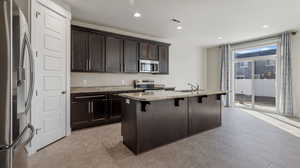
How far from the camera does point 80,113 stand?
3.21m

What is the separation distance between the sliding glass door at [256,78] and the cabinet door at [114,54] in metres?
4.98

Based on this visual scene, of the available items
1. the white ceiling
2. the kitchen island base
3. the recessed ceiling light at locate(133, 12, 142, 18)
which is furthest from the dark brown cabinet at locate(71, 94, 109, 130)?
the recessed ceiling light at locate(133, 12, 142, 18)

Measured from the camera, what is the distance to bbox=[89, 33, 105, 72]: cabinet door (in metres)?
3.59

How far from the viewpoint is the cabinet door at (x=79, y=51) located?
3345 mm

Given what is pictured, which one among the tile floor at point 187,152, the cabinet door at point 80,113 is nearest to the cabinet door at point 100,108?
the cabinet door at point 80,113

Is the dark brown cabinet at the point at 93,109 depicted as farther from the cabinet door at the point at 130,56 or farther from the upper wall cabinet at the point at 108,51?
the cabinet door at the point at 130,56

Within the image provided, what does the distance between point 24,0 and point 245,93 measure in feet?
23.7

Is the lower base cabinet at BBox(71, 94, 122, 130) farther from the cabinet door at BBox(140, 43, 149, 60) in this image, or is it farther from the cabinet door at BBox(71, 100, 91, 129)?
the cabinet door at BBox(140, 43, 149, 60)

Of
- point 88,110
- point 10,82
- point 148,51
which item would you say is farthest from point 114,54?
point 10,82

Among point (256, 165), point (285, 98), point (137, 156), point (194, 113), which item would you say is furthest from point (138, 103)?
point (285, 98)

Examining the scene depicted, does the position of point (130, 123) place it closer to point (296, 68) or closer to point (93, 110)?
point (93, 110)

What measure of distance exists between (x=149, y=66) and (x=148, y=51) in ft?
1.63

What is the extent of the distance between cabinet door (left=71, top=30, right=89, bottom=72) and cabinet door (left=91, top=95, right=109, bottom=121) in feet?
2.75

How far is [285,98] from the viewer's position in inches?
178
